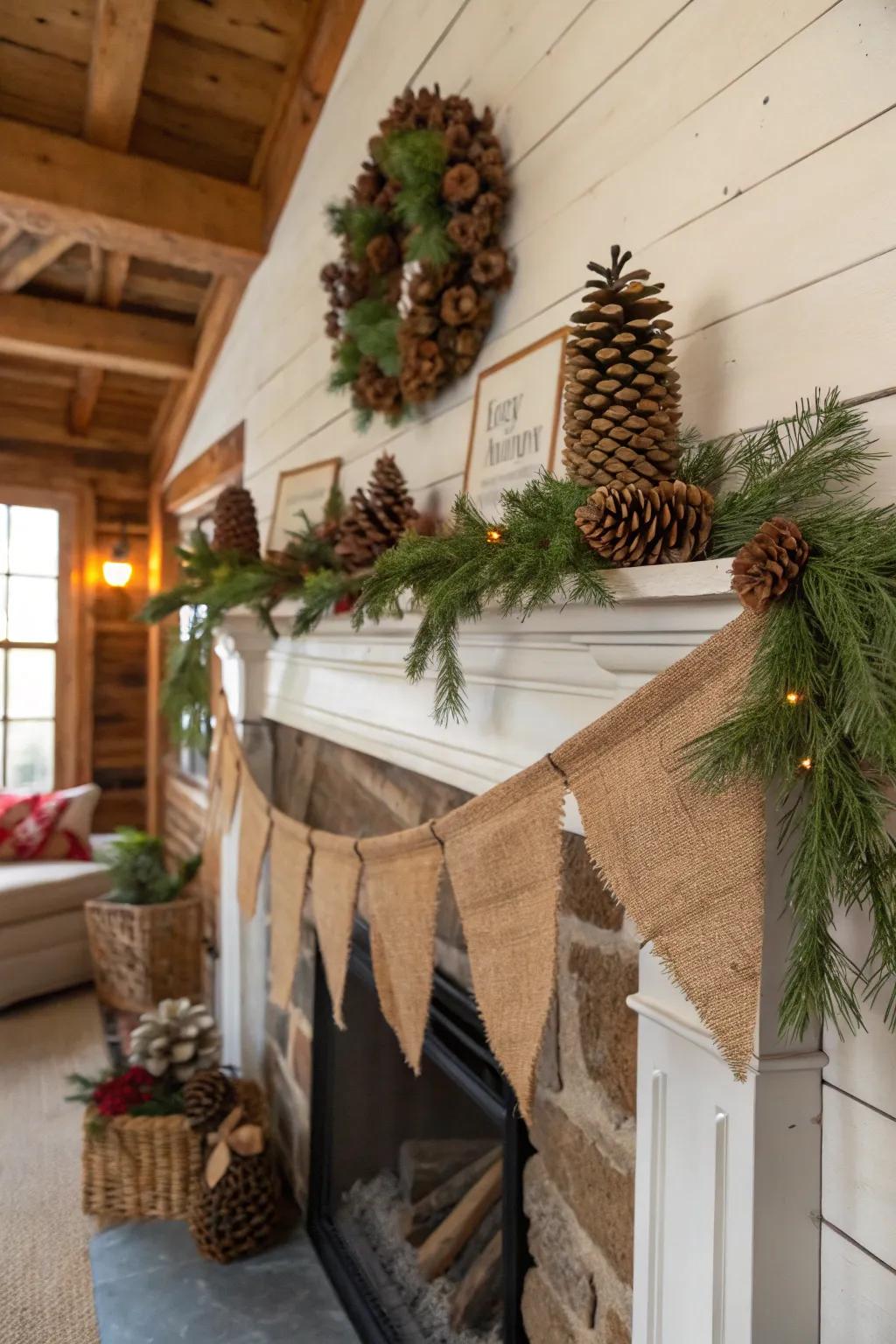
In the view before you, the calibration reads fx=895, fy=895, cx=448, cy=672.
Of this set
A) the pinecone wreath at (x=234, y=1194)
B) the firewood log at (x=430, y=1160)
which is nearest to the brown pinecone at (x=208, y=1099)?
the pinecone wreath at (x=234, y=1194)

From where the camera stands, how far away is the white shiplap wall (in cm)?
71

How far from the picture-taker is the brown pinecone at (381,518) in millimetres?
1369

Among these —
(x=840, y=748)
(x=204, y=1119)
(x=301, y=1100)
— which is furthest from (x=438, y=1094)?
(x=840, y=748)

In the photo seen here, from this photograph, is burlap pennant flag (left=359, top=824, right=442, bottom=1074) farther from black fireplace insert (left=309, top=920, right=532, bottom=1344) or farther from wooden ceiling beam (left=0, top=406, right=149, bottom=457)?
wooden ceiling beam (left=0, top=406, right=149, bottom=457)

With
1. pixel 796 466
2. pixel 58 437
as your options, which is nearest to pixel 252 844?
pixel 796 466

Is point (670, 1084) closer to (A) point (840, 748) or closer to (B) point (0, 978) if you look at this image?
(A) point (840, 748)

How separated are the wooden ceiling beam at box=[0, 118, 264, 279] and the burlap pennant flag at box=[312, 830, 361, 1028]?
1.84 meters

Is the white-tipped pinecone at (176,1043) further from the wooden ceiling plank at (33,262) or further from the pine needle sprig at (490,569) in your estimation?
the wooden ceiling plank at (33,262)

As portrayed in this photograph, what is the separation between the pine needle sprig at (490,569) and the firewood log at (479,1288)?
2.96 ft

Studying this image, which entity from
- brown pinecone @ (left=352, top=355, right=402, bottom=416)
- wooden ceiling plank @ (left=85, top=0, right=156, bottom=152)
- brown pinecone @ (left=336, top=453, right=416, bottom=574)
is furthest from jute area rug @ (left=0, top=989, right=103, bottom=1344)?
wooden ceiling plank @ (left=85, top=0, right=156, bottom=152)

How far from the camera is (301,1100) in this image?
2.01 m

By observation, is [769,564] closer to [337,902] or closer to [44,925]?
[337,902]

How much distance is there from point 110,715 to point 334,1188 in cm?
293

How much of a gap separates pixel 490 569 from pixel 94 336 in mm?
2945
